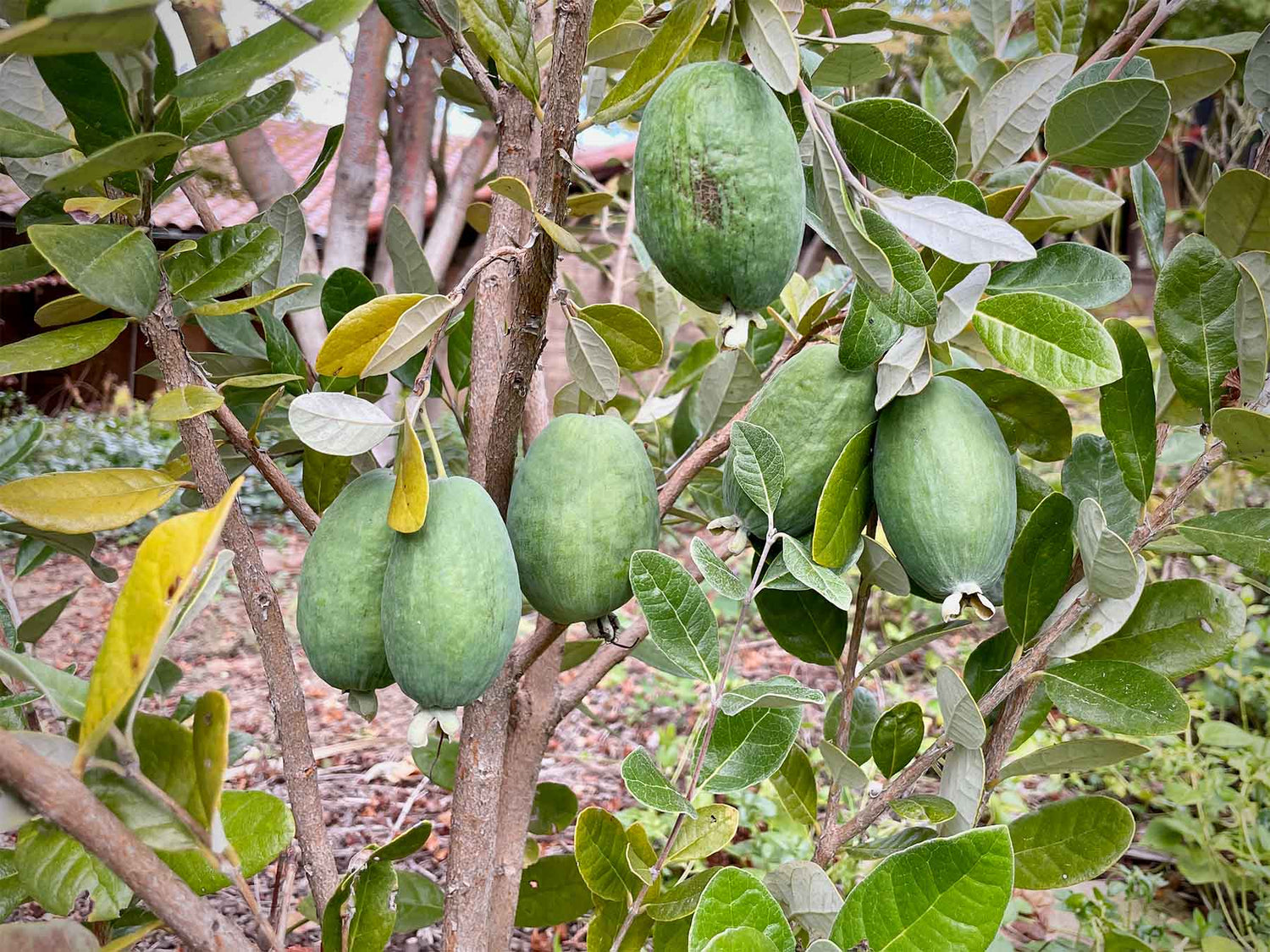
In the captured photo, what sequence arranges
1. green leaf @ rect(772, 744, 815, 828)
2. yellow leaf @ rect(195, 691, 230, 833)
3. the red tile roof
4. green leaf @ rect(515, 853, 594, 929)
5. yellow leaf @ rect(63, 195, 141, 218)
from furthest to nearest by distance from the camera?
the red tile roof → green leaf @ rect(515, 853, 594, 929) → green leaf @ rect(772, 744, 815, 828) → yellow leaf @ rect(63, 195, 141, 218) → yellow leaf @ rect(195, 691, 230, 833)

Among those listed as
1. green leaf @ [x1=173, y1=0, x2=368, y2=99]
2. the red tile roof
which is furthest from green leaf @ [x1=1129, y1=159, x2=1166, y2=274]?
the red tile roof

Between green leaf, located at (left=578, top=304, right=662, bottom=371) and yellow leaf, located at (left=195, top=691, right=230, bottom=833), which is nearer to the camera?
yellow leaf, located at (left=195, top=691, right=230, bottom=833)

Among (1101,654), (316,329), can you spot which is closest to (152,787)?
(1101,654)

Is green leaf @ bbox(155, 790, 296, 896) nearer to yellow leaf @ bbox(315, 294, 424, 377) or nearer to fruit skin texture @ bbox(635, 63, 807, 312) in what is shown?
yellow leaf @ bbox(315, 294, 424, 377)

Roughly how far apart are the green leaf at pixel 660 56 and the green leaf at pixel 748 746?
405mm

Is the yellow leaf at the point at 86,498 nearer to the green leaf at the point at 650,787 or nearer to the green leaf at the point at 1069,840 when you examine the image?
the green leaf at the point at 650,787

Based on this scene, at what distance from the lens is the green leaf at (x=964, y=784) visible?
636mm

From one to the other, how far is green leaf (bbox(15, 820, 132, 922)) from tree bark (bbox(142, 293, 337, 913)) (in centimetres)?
16

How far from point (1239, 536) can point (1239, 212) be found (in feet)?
0.71

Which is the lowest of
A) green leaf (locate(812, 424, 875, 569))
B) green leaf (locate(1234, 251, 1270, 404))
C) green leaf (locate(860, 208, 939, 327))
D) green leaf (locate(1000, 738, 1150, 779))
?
green leaf (locate(1000, 738, 1150, 779))

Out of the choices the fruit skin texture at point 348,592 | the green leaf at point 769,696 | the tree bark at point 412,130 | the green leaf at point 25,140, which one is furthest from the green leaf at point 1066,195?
the tree bark at point 412,130

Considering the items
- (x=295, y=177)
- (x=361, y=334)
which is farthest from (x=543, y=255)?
(x=295, y=177)

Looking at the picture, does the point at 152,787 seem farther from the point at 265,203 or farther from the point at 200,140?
the point at 265,203

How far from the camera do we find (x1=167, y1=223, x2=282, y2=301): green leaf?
2.06 ft
